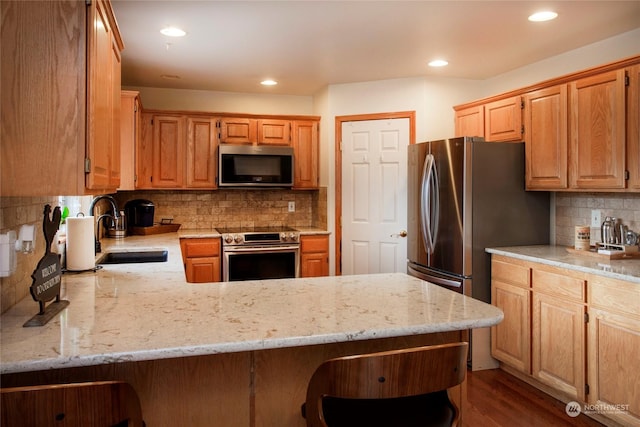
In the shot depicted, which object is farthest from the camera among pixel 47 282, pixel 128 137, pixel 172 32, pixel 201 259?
pixel 201 259

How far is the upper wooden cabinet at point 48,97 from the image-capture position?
4.50ft

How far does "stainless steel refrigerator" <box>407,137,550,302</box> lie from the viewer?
10.9ft

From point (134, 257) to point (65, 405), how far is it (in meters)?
A: 2.23

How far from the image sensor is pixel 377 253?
445cm

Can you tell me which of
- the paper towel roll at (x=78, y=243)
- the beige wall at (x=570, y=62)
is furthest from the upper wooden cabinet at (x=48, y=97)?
the beige wall at (x=570, y=62)

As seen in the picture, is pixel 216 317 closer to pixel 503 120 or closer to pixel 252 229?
pixel 503 120

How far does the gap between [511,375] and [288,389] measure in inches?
93.4

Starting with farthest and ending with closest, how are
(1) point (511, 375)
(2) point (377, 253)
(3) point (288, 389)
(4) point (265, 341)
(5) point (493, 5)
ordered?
1. (2) point (377, 253)
2. (1) point (511, 375)
3. (5) point (493, 5)
4. (3) point (288, 389)
5. (4) point (265, 341)

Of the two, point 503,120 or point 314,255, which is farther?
point 314,255

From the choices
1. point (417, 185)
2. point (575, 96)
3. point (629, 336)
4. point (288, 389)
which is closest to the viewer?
point (288, 389)

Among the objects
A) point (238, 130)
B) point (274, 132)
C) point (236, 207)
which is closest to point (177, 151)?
point (238, 130)

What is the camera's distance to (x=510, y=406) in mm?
2832

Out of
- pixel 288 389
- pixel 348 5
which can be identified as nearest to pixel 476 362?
pixel 288 389

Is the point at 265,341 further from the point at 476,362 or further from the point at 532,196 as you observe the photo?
the point at 532,196
